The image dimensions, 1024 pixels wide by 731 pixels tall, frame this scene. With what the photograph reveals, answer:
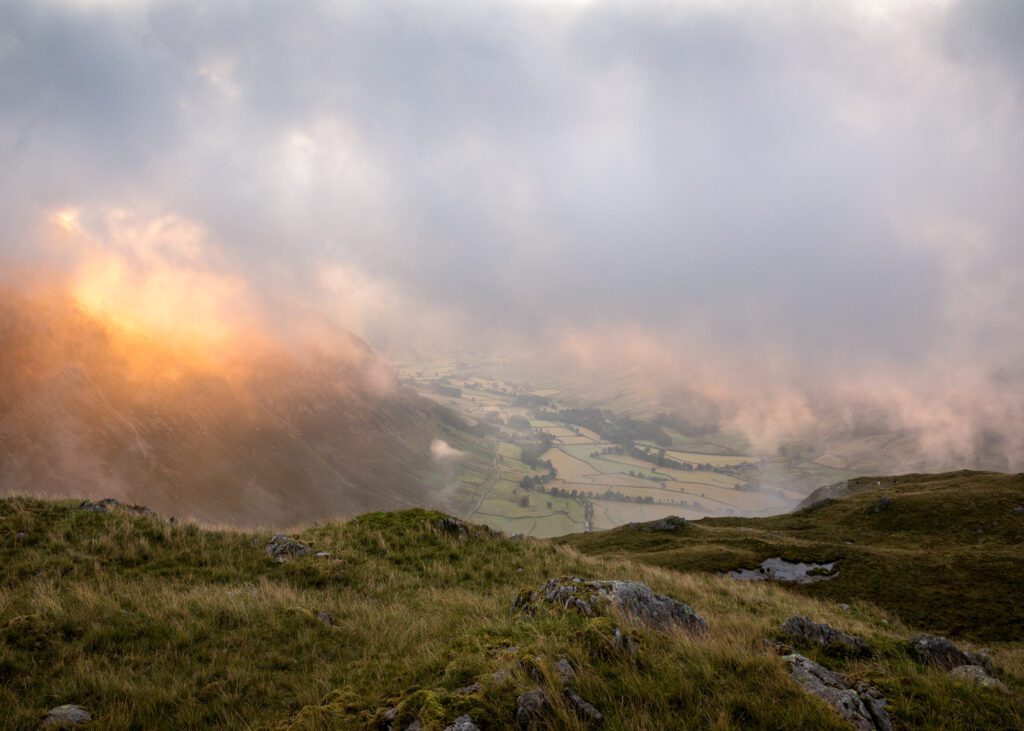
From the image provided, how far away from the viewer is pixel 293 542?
18.0m

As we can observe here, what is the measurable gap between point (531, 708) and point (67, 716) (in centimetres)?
740

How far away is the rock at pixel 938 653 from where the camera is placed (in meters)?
9.64

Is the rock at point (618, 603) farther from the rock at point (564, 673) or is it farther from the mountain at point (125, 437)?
the mountain at point (125, 437)

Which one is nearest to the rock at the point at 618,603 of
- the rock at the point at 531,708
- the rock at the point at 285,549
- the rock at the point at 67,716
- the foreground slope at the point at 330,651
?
the foreground slope at the point at 330,651

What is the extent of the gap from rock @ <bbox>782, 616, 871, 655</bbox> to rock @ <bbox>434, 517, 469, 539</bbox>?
15075 millimetres

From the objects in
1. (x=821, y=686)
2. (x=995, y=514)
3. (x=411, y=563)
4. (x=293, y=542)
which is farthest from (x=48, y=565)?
(x=995, y=514)

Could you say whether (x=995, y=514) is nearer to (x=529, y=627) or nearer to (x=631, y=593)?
(x=631, y=593)

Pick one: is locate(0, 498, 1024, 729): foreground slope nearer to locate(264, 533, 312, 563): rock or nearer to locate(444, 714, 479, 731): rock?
locate(444, 714, 479, 731): rock

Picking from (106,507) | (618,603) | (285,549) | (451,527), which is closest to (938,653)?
(618,603)

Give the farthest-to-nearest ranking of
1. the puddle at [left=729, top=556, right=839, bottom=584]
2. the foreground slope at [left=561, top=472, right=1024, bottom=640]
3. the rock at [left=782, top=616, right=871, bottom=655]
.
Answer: the puddle at [left=729, top=556, right=839, bottom=584] < the foreground slope at [left=561, top=472, right=1024, bottom=640] < the rock at [left=782, top=616, right=871, bottom=655]

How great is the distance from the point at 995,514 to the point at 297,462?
211914 mm

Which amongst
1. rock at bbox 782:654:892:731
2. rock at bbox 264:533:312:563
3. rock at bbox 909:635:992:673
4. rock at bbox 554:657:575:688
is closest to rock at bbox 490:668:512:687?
rock at bbox 554:657:575:688

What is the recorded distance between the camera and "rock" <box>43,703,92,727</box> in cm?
685

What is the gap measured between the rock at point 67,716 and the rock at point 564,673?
24.2 feet
